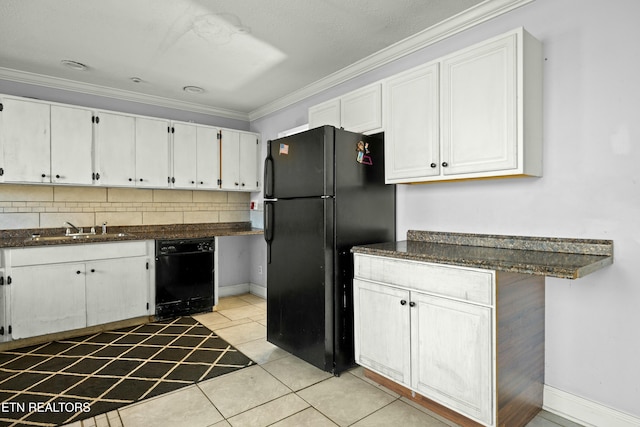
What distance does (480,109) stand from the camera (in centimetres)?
214

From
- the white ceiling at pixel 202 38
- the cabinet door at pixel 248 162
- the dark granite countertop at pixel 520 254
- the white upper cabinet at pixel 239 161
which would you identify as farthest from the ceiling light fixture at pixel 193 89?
the dark granite countertop at pixel 520 254

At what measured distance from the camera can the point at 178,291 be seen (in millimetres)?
4016

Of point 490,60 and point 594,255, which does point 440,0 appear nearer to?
point 490,60

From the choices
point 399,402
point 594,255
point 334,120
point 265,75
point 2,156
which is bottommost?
point 399,402

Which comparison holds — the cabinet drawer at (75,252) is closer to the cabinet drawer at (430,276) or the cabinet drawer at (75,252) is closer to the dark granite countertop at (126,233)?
the dark granite countertop at (126,233)

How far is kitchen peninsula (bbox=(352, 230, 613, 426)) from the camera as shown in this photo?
1777mm

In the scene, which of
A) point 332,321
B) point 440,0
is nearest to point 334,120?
point 440,0

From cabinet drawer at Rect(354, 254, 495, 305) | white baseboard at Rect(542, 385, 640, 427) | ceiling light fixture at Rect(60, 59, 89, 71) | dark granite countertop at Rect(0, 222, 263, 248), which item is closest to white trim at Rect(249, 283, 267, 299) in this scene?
dark granite countertop at Rect(0, 222, 263, 248)

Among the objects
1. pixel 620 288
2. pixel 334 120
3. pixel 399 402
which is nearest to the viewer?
pixel 620 288

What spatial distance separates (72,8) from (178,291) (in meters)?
2.76

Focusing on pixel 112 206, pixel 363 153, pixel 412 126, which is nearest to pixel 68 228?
pixel 112 206

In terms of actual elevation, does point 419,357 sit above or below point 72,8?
below

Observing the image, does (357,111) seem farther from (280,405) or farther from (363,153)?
(280,405)

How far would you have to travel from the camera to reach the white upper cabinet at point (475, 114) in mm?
2010
